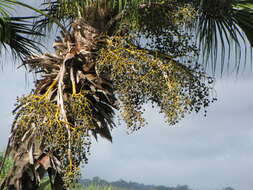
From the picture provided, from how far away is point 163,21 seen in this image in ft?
21.3

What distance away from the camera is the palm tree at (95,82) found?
578cm

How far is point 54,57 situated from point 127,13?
132 centimetres

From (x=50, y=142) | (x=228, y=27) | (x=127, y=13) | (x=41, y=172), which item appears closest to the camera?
(x=50, y=142)

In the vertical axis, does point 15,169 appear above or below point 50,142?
below

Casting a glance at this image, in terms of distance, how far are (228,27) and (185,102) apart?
9.11ft

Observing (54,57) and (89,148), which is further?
(54,57)

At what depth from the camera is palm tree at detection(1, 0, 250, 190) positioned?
227 inches

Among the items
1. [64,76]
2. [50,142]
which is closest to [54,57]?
[64,76]

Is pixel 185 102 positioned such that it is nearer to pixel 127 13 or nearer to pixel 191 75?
pixel 191 75

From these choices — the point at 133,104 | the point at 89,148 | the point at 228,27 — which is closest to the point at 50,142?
the point at 89,148

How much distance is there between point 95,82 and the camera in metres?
6.51

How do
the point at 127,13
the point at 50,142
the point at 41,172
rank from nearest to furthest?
the point at 50,142 < the point at 41,172 < the point at 127,13

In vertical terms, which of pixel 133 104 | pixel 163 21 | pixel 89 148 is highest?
pixel 163 21

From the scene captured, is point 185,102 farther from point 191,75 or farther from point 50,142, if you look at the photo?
point 50,142
